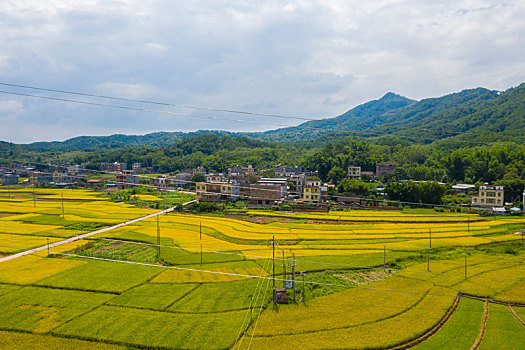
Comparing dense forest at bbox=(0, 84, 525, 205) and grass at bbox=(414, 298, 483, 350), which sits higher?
dense forest at bbox=(0, 84, 525, 205)

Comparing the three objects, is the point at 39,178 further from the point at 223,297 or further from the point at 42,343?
the point at 223,297

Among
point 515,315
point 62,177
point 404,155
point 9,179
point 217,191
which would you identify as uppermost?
point 404,155

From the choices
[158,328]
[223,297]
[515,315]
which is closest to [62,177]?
[223,297]

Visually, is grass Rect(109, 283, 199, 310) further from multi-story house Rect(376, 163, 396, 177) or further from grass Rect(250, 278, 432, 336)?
multi-story house Rect(376, 163, 396, 177)

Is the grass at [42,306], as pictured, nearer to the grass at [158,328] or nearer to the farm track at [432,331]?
the grass at [158,328]

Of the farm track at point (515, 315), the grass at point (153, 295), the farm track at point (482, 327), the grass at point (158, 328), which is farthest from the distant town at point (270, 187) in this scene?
the farm track at point (515, 315)

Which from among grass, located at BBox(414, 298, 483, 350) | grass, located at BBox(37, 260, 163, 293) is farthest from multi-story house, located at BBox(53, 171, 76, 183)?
grass, located at BBox(414, 298, 483, 350)
